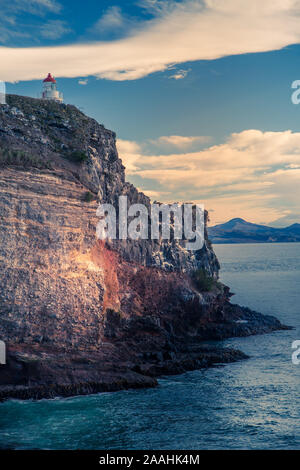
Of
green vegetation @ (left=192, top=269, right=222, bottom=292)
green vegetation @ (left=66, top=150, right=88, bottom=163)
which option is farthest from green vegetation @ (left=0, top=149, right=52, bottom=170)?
green vegetation @ (left=192, top=269, right=222, bottom=292)

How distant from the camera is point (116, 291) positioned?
1886 inches

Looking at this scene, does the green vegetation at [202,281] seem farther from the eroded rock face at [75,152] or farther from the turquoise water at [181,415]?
the turquoise water at [181,415]

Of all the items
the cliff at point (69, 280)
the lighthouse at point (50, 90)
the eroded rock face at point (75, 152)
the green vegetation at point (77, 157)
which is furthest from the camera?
the lighthouse at point (50, 90)

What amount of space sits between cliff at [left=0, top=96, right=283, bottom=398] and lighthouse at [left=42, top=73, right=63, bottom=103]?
356 cm

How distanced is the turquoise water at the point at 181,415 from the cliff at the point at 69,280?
2.26 metres

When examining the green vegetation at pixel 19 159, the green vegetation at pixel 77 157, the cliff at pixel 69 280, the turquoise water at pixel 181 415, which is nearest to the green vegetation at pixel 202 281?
the cliff at pixel 69 280

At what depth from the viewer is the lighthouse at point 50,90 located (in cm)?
5519

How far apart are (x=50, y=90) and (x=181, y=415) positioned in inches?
1596

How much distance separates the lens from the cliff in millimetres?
36031

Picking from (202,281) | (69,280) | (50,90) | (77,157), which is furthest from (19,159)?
(202,281)

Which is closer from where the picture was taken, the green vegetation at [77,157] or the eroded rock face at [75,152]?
the eroded rock face at [75,152]
